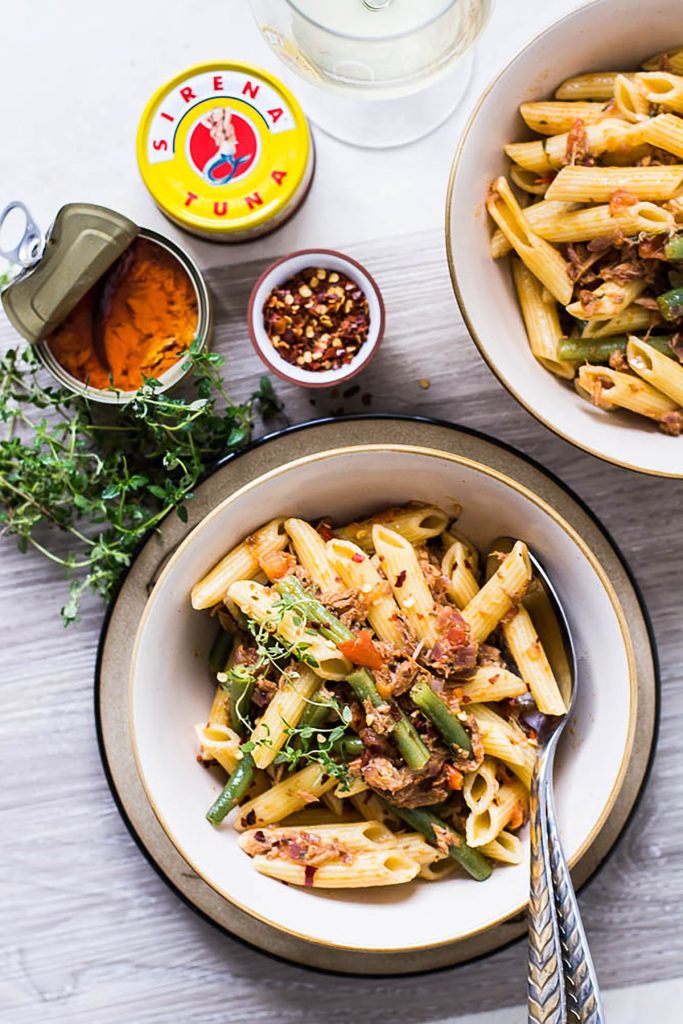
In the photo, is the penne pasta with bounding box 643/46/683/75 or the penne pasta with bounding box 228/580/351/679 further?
the penne pasta with bounding box 643/46/683/75

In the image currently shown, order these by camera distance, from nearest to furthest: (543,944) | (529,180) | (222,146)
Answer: (543,944) < (529,180) < (222,146)

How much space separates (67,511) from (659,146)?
1.13m

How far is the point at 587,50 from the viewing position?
1582 mm

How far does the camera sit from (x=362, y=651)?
1.50 metres

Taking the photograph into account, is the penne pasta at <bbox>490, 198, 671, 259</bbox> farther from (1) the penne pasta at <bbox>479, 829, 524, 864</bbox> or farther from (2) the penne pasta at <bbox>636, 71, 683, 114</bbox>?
(1) the penne pasta at <bbox>479, 829, 524, 864</bbox>

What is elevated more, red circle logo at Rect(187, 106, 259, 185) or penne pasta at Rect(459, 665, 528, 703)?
red circle logo at Rect(187, 106, 259, 185)

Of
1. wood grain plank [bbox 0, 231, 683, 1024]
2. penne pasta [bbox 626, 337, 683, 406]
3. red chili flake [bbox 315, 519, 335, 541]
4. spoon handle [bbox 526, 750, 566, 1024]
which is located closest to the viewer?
spoon handle [bbox 526, 750, 566, 1024]

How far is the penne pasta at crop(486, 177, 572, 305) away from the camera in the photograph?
1.58 metres

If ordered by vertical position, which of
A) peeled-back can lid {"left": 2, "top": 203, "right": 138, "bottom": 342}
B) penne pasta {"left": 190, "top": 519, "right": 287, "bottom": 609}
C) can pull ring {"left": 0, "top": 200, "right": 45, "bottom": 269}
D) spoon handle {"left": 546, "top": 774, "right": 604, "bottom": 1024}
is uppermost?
can pull ring {"left": 0, "top": 200, "right": 45, "bottom": 269}

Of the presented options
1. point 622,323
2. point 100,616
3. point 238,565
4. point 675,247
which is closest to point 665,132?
point 675,247

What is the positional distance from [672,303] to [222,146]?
797 millimetres

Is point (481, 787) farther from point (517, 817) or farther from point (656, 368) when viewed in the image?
point (656, 368)

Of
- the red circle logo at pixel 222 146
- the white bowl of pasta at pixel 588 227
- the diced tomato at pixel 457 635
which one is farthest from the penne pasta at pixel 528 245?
the diced tomato at pixel 457 635

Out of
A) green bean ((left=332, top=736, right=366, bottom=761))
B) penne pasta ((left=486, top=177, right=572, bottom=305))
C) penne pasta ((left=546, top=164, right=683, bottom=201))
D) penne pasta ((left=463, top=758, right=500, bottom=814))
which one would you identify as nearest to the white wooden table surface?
penne pasta ((left=486, top=177, right=572, bottom=305))
